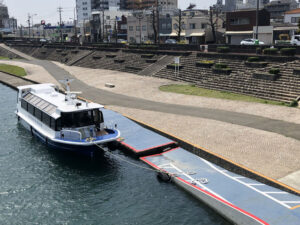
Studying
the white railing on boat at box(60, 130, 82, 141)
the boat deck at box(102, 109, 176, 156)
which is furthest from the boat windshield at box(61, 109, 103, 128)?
the boat deck at box(102, 109, 176, 156)

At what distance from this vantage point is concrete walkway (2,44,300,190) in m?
18.3

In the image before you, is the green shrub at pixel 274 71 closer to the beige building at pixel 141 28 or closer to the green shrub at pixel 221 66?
the green shrub at pixel 221 66

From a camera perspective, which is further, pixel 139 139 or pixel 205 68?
pixel 205 68

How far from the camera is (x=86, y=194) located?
17531 mm

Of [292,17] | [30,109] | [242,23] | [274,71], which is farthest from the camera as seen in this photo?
[292,17]

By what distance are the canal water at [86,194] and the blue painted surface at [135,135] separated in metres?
1.25

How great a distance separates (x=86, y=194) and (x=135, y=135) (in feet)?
24.9

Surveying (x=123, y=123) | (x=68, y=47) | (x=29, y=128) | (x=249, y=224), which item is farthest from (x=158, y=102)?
(x=68, y=47)

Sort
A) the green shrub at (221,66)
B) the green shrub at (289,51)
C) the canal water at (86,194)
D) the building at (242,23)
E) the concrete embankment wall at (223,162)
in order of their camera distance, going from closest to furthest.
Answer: the canal water at (86,194) < the concrete embankment wall at (223,162) < the green shrub at (289,51) < the green shrub at (221,66) < the building at (242,23)

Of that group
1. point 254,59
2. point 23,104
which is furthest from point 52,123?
point 254,59

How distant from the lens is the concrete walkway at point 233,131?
59.9 feet

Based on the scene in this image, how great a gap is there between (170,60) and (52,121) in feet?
111

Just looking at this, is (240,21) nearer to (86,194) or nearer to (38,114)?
(38,114)

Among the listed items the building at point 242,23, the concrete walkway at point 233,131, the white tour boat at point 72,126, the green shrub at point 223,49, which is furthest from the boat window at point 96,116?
the building at point 242,23
